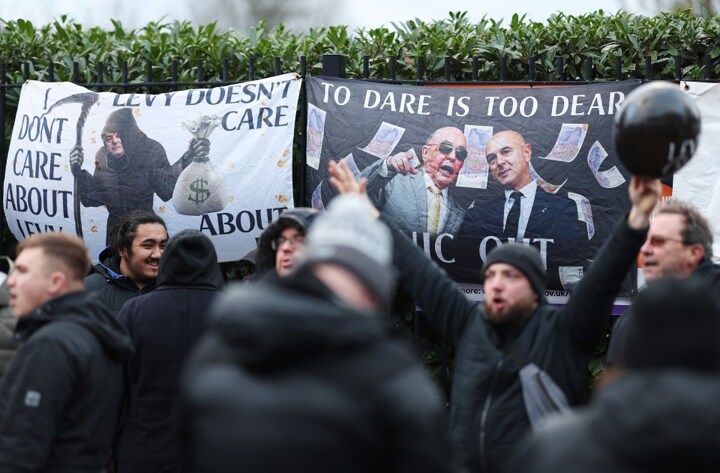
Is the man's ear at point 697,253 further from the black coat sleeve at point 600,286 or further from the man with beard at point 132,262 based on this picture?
the man with beard at point 132,262

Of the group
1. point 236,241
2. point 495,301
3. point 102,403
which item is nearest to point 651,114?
point 495,301

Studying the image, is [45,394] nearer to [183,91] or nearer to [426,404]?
[426,404]

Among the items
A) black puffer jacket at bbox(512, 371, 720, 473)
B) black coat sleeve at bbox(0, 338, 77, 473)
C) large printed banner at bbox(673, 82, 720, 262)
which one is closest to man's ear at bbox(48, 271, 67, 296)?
black coat sleeve at bbox(0, 338, 77, 473)

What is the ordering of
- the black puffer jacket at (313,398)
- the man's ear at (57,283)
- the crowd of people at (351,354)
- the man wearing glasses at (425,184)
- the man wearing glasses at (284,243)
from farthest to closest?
the man wearing glasses at (425,184) < the man wearing glasses at (284,243) < the man's ear at (57,283) < the black puffer jacket at (313,398) < the crowd of people at (351,354)

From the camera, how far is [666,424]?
6.99 ft

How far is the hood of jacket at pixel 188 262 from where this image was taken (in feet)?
18.0

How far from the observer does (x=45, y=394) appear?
3.95 m

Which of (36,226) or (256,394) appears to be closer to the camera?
(256,394)

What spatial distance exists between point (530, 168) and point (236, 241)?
1.79 metres

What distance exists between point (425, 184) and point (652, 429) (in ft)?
14.4

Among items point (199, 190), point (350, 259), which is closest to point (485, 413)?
point (350, 259)

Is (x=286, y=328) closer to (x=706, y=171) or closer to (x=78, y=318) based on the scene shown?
(x=78, y=318)

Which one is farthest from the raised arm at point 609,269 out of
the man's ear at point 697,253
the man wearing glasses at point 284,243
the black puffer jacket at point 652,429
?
the black puffer jacket at point 652,429

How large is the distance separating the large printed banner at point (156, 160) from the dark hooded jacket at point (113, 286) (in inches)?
18.1
